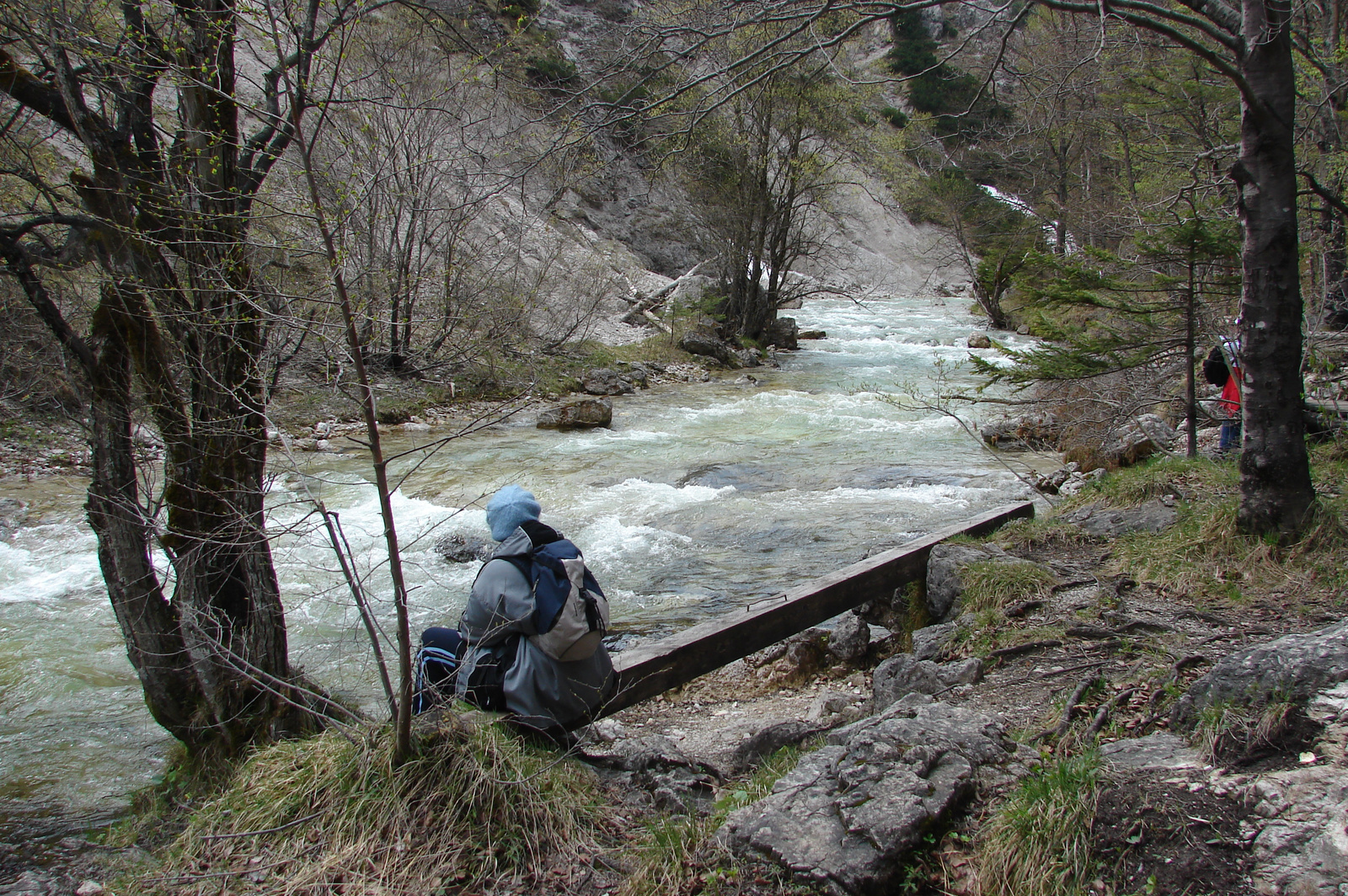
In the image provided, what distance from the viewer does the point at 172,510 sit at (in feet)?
13.1

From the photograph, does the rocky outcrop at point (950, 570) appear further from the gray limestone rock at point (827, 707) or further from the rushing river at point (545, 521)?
the rushing river at point (545, 521)

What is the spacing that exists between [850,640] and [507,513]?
2.87 meters

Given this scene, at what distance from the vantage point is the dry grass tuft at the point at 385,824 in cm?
266

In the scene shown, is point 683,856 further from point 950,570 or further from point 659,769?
point 950,570

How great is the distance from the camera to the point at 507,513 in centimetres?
354

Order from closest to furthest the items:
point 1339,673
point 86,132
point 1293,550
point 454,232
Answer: point 1339,673, point 86,132, point 1293,550, point 454,232

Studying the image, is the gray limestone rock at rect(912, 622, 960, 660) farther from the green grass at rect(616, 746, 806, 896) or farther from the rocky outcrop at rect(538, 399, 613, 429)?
the rocky outcrop at rect(538, 399, 613, 429)

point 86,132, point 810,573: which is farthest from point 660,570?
point 86,132

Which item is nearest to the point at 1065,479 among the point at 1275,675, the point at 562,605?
the point at 1275,675

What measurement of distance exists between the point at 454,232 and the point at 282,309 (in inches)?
329

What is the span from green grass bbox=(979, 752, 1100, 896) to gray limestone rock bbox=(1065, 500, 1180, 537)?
380cm

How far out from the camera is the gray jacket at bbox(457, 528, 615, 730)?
11.2ft

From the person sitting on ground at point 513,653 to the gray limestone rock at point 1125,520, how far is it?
13.4ft

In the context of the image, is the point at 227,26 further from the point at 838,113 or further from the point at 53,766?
the point at 838,113
